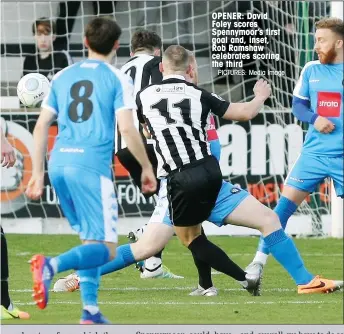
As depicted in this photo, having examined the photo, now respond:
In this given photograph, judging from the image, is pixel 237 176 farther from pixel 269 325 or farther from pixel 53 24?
pixel 269 325

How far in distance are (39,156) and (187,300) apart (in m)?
1.91

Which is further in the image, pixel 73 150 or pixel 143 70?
pixel 143 70

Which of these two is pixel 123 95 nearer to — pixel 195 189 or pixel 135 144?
pixel 135 144

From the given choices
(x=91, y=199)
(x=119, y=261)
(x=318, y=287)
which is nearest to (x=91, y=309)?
(x=91, y=199)

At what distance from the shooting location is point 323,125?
8312 mm

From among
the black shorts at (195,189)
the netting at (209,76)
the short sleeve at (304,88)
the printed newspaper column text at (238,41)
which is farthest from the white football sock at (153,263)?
the printed newspaper column text at (238,41)

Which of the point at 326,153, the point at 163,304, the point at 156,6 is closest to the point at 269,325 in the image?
the point at 163,304

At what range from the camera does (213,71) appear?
13.5 metres

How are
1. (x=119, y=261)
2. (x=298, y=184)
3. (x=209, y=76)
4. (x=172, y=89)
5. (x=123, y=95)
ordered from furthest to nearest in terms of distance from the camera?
(x=209, y=76) → (x=298, y=184) → (x=119, y=261) → (x=172, y=89) → (x=123, y=95)

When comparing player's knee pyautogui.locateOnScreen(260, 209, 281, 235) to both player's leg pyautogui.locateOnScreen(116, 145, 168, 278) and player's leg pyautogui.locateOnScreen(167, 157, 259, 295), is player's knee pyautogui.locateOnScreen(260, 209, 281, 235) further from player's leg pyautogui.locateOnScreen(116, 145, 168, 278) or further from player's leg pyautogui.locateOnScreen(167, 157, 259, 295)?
player's leg pyautogui.locateOnScreen(116, 145, 168, 278)

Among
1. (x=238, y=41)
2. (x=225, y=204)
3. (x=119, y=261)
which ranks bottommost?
(x=119, y=261)

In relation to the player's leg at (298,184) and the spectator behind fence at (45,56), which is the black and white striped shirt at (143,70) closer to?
the player's leg at (298,184)

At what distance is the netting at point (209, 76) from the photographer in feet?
42.7

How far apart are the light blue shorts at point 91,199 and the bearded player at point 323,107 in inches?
87.7
